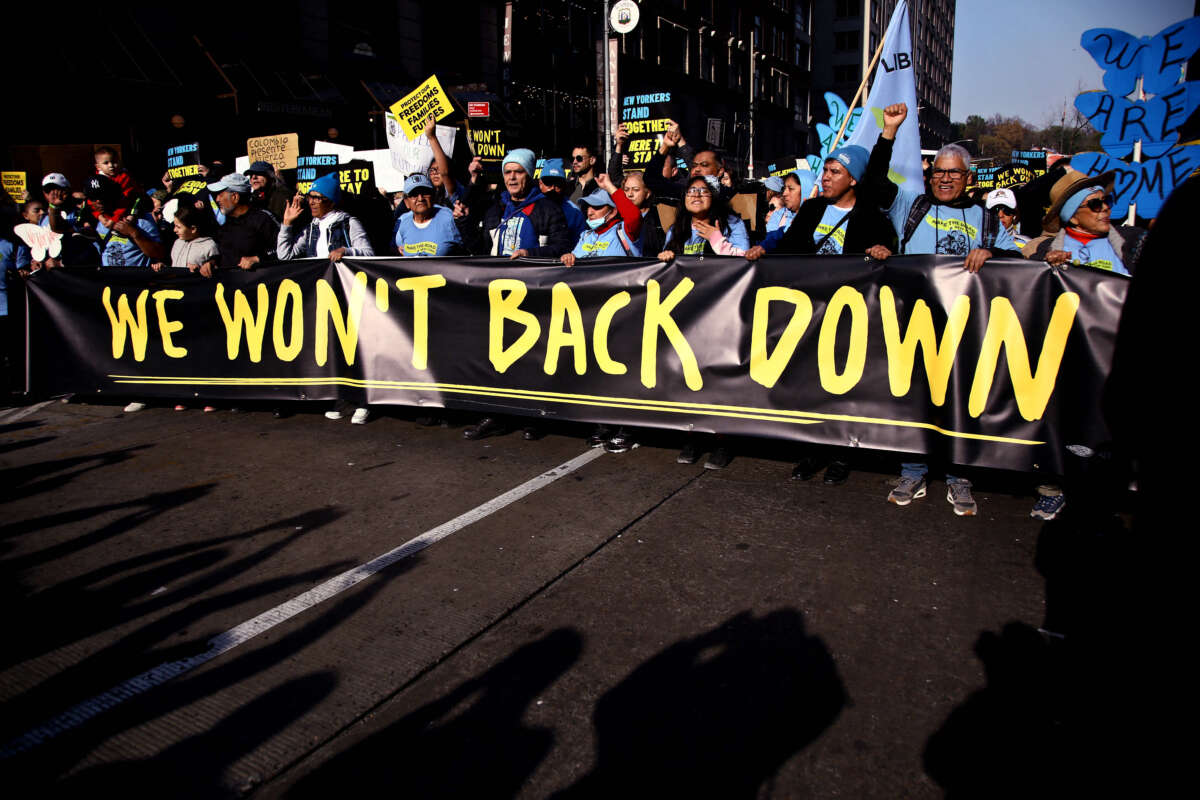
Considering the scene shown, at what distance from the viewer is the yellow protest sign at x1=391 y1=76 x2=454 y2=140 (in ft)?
26.3

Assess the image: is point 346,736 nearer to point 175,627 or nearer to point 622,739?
point 622,739

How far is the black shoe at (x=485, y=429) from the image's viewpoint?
239 inches

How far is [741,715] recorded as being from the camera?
2.58 meters

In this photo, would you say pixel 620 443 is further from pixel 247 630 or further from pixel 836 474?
pixel 247 630

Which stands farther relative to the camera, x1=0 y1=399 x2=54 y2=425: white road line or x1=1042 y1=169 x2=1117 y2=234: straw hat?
x1=0 y1=399 x2=54 y2=425: white road line

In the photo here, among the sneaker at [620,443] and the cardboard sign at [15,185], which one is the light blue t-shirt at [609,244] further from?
the cardboard sign at [15,185]

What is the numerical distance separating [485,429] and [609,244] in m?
1.72

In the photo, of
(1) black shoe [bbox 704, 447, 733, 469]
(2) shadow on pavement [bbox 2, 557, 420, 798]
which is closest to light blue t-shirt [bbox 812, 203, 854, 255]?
(1) black shoe [bbox 704, 447, 733, 469]

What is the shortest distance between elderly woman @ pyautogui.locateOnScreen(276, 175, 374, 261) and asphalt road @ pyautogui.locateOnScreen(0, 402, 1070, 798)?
2425 mm

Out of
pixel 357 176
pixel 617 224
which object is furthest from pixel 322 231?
pixel 357 176

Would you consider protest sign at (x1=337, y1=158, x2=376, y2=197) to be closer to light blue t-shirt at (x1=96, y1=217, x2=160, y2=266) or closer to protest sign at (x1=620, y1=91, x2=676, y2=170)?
light blue t-shirt at (x1=96, y1=217, x2=160, y2=266)

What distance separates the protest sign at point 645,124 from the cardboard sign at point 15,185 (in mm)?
10086

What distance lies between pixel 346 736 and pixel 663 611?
132 centimetres

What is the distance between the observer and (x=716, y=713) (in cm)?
260
